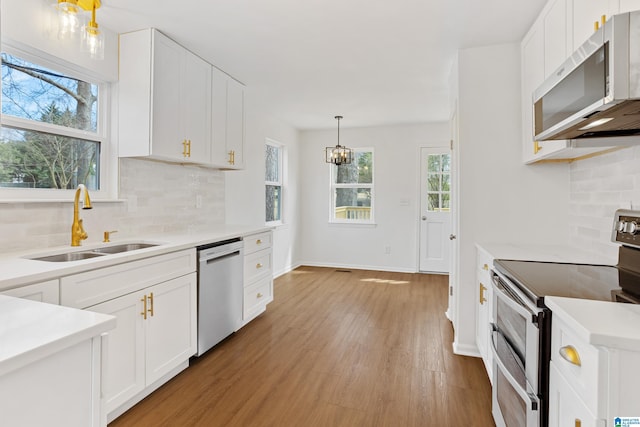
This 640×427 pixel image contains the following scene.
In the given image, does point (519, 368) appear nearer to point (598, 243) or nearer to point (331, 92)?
point (598, 243)

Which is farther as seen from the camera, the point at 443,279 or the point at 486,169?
the point at 443,279

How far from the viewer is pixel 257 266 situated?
3.19 m

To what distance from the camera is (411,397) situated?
2029 mm

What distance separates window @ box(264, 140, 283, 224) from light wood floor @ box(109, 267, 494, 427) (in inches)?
72.2

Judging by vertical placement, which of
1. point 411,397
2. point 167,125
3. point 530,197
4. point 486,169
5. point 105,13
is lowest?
point 411,397

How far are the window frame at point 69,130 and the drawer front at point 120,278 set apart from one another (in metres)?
0.69

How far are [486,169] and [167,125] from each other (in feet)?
8.23

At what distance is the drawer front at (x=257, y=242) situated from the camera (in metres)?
3.02

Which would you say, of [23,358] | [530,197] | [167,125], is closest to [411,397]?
[530,197]

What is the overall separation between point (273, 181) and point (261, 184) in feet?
1.88

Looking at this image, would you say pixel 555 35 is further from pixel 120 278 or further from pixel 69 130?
pixel 69 130


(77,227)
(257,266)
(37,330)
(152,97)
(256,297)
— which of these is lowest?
(256,297)

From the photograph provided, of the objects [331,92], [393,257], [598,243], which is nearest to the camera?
[598,243]

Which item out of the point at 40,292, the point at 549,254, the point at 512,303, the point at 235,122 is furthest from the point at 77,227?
the point at 549,254
